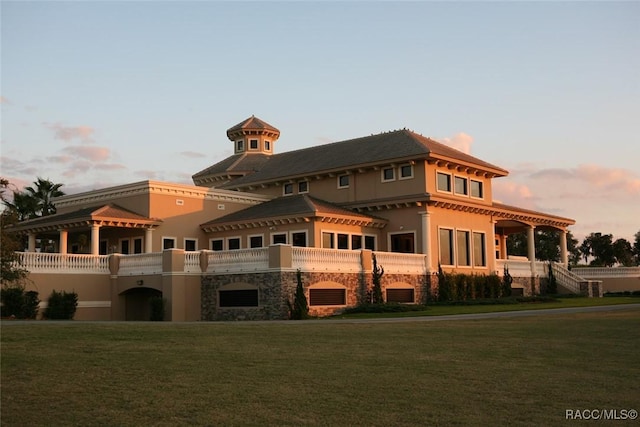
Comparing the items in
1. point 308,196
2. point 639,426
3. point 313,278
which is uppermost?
point 308,196

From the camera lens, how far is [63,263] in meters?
33.7

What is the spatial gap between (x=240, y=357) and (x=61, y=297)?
2114 cm

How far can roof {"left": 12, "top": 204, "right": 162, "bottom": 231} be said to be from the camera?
1529 inches

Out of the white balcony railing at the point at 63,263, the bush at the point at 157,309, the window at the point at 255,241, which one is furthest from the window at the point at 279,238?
the white balcony railing at the point at 63,263

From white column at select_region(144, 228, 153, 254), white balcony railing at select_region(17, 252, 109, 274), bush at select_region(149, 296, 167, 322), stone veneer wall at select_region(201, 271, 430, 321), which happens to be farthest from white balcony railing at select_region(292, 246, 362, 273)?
white column at select_region(144, 228, 153, 254)

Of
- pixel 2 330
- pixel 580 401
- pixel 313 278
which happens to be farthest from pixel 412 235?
pixel 580 401

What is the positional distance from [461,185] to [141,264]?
811 inches

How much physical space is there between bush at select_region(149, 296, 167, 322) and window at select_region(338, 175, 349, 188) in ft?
52.3

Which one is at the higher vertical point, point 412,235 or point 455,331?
point 412,235

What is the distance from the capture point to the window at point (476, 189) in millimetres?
45281

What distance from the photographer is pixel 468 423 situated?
31.6 ft

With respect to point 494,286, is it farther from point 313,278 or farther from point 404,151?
point 313,278

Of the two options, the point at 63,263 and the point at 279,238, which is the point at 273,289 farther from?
the point at 63,263

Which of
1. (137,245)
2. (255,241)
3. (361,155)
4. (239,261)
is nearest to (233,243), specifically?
(255,241)
